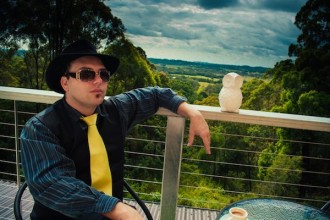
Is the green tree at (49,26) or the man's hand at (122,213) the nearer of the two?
the man's hand at (122,213)

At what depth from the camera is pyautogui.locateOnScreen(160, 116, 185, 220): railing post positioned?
1.83 m

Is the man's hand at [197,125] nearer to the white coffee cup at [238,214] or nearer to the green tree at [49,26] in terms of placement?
the white coffee cup at [238,214]

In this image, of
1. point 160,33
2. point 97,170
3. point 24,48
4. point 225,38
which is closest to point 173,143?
point 97,170

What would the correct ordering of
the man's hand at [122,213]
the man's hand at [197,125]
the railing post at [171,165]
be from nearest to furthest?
the man's hand at [122,213]
the man's hand at [197,125]
the railing post at [171,165]

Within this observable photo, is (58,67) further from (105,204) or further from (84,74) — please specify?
(105,204)

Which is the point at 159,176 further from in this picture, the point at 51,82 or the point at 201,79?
the point at 51,82

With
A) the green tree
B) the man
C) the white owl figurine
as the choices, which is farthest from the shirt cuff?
the green tree

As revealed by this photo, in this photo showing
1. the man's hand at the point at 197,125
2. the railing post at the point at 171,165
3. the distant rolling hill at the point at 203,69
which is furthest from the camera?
the distant rolling hill at the point at 203,69

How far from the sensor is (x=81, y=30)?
74.0ft

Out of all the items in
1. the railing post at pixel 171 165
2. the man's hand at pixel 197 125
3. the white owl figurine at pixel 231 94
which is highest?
the white owl figurine at pixel 231 94

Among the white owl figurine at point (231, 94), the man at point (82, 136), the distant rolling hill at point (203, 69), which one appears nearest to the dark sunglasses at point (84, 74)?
the man at point (82, 136)

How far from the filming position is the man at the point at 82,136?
1.12 metres

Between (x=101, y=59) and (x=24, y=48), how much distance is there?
21.4 meters

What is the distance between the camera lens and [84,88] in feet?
4.62
